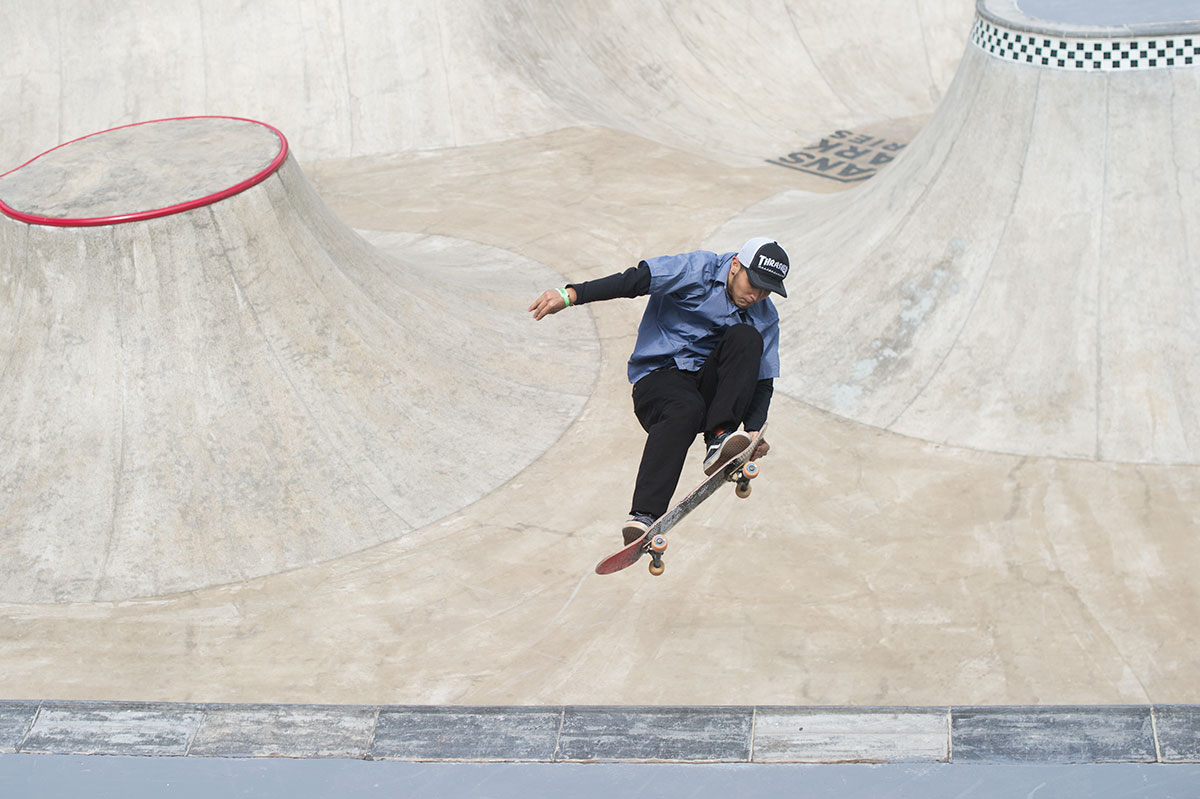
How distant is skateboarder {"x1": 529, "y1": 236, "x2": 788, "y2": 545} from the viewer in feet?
21.6

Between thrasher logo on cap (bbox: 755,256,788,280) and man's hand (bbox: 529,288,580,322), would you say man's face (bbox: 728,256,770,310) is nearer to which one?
thrasher logo on cap (bbox: 755,256,788,280)

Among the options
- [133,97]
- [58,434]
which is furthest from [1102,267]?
[133,97]

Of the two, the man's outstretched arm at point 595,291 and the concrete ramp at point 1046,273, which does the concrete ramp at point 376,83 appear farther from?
the man's outstretched arm at point 595,291

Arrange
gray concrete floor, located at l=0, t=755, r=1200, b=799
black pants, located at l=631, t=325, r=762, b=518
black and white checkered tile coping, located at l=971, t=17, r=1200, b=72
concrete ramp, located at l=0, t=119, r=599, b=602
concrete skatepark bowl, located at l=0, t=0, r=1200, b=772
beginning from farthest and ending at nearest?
black and white checkered tile coping, located at l=971, t=17, r=1200, b=72 → concrete ramp, located at l=0, t=119, r=599, b=602 → concrete skatepark bowl, located at l=0, t=0, r=1200, b=772 → black pants, located at l=631, t=325, r=762, b=518 → gray concrete floor, located at l=0, t=755, r=1200, b=799

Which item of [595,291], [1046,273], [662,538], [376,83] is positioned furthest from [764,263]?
[376,83]

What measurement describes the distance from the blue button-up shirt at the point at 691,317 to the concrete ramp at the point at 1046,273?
11.7 feet

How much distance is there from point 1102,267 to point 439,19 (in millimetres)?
11822

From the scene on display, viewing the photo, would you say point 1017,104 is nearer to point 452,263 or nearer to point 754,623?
point 754,623

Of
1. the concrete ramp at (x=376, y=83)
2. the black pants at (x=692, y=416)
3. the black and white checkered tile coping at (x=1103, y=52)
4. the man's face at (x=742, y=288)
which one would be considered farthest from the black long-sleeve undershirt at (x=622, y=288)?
the concrete ramp at (x=376, y=83)

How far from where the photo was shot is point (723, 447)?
6723mm

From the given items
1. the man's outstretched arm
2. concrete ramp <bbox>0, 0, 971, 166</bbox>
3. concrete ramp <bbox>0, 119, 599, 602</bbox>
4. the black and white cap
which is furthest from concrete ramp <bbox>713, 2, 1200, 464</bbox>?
concrete ramp <bbox>0, 0, 971, 166</bbox>

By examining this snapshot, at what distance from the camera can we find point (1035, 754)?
6.43 m

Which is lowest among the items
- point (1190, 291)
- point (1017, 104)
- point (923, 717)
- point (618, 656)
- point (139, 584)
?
point (139, 584)

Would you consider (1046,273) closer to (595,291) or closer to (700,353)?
(700,353)
